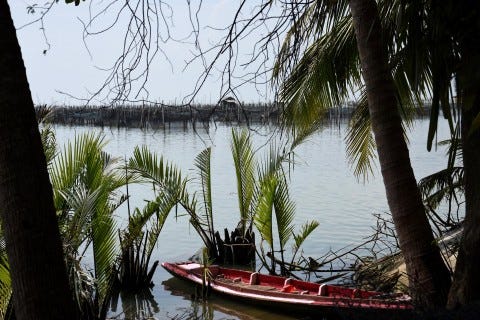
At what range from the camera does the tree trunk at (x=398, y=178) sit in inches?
210

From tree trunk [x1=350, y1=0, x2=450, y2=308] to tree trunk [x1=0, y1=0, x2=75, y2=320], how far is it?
292cm

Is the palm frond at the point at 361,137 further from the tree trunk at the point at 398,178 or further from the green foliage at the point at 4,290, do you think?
the green foliage at the point at 4,290

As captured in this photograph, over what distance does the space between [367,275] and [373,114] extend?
3.53 meters

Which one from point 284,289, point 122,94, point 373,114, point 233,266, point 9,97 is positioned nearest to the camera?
point 9,97

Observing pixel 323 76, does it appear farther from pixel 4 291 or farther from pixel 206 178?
pixel 4 291

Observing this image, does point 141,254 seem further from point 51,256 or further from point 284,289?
point 51,256

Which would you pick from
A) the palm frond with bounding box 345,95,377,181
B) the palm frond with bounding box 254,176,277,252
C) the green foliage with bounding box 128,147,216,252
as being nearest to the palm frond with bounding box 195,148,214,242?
the green foliage with bounding box 128,147,216,252

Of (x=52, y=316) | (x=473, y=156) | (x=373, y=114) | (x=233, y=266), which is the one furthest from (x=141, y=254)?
(x=52, y=316)

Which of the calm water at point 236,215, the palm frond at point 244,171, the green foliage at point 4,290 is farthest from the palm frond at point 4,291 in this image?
the palm frond at point 244,171

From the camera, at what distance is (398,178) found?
17.6 feet

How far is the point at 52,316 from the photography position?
3115mm

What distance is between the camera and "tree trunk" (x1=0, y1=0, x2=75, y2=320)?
10.1 feet

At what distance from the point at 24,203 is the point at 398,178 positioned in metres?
3.06

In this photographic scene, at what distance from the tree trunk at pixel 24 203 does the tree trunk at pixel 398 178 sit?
2.92m
